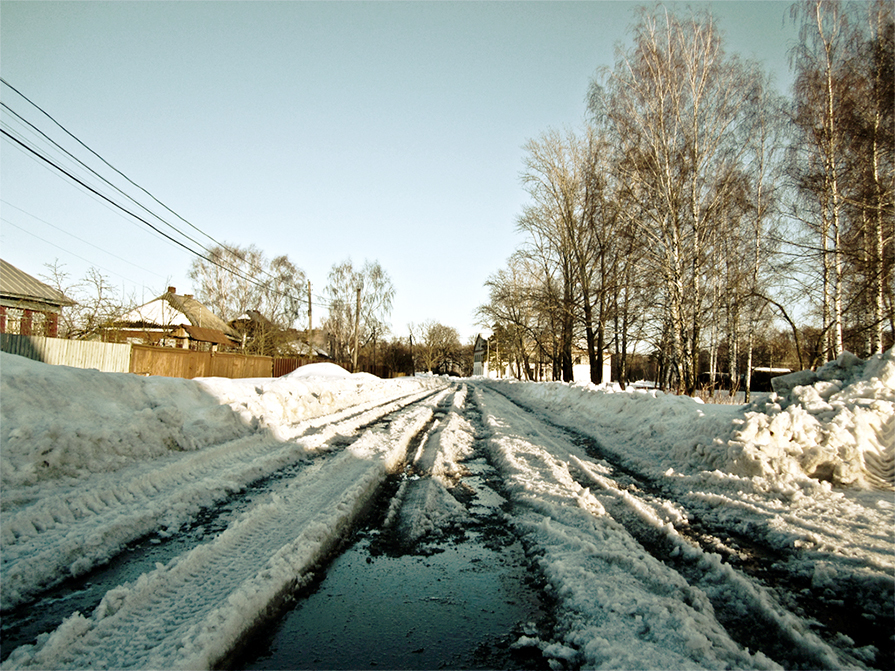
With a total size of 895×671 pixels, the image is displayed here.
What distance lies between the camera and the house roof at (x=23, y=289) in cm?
2059

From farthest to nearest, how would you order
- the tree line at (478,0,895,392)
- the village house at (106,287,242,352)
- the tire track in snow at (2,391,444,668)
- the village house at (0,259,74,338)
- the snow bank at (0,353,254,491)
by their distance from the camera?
1. the village house at (106,287,242,352)
2. the village house at (0,259,74,338)
3. the tree line at (478,0,895,392)
4. the snow bank at (0,353,254,491)
5. the tire track in snow at (2,391,444,668)

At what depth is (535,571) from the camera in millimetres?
2867

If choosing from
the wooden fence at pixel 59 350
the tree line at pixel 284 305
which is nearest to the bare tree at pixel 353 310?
the tree line at pixel 284 305

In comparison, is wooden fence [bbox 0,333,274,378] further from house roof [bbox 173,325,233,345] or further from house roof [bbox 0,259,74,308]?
house roof [bbox 173,325,233,345]

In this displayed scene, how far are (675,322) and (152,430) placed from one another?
1275 cm

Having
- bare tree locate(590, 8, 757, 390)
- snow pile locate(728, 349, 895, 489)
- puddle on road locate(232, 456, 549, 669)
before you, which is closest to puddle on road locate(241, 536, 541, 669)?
puddle on road locate(232, 456, 549, 669)

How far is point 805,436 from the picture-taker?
487 centimetres

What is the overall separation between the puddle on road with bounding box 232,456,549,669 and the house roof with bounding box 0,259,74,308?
22.8m

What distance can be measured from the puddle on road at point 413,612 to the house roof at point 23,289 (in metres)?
22.8

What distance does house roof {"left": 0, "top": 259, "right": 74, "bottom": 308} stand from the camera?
20594mm

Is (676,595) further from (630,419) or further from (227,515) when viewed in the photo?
(630,419)

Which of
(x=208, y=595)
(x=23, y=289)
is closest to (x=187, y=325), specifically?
(x=23, y=289)

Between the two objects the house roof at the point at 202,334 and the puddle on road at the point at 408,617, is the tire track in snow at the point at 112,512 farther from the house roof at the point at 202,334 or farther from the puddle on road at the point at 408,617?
the house roof at the point at 202,334

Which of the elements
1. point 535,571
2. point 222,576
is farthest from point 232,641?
point 535,571
